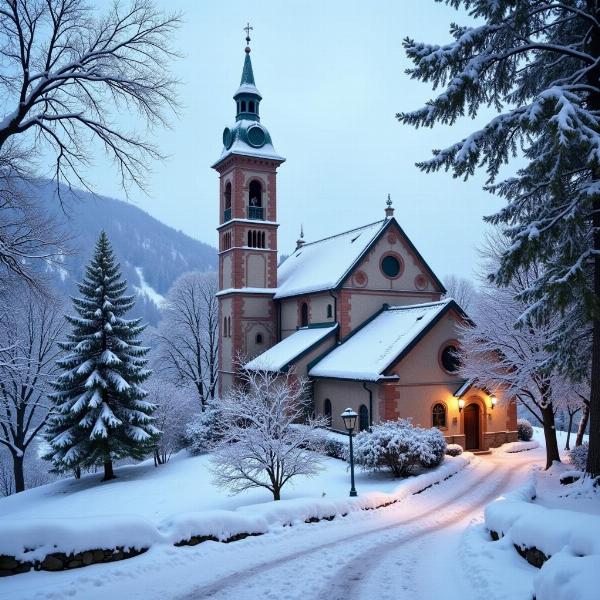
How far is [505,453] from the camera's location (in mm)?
25375

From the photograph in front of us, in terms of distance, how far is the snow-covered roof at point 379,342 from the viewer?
24125mm

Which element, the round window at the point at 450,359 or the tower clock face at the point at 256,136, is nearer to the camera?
the round window at the point at 450,359

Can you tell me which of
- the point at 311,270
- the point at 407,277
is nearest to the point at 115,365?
the point at 311,270

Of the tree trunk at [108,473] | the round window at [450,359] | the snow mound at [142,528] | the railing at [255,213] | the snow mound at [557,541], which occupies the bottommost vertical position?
the tree trunk at [108,473]

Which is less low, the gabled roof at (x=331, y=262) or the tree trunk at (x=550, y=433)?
the gabled roof at (x=331, y=262)

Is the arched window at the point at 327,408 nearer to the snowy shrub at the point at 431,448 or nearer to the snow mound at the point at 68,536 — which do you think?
the snowy shrub at the point at 431,448

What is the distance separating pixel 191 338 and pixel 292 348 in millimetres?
17832

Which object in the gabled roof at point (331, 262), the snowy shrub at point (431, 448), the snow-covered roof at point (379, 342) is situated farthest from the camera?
the gabled roof at point (331, 262)

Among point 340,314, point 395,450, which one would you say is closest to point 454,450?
point 395,450

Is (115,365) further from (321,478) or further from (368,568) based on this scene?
(368,568)

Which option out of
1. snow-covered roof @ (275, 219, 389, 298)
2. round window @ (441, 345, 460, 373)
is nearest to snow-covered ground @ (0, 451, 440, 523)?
round window @ (441, 345, 460, 373)

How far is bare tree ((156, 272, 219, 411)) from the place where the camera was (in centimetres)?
4378

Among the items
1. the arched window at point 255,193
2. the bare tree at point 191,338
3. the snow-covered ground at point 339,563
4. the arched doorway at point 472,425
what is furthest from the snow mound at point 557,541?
the bare tree at point 191,338

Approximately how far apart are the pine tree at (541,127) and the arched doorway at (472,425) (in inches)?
530
